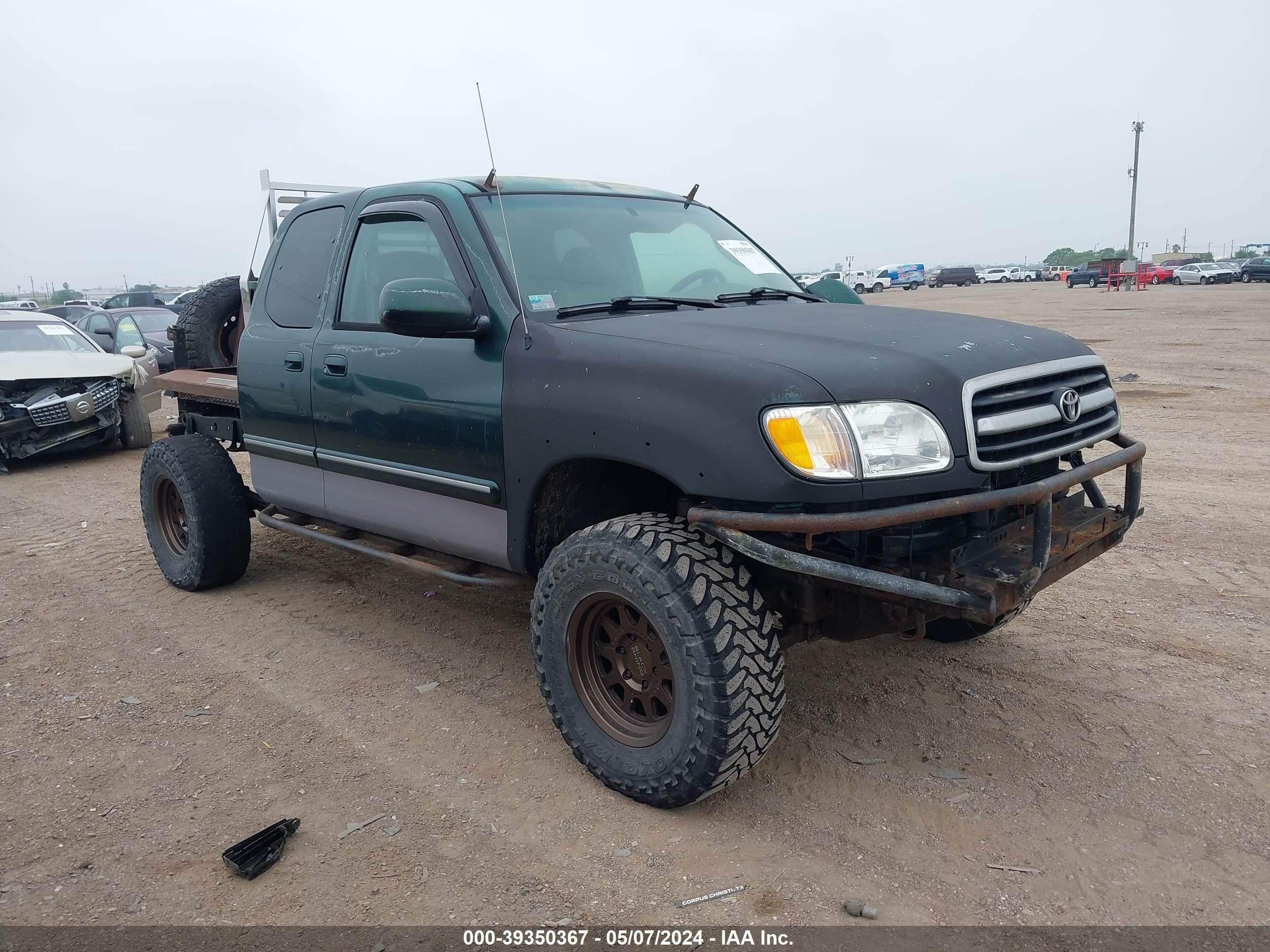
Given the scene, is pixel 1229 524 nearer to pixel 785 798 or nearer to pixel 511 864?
pixel 785 798

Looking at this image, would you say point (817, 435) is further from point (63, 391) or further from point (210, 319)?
point (63, 391)

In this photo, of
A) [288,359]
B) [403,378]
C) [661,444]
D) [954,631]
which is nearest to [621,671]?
[661,444]

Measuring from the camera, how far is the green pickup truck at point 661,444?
9.18 feet

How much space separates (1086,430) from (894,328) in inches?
29.5

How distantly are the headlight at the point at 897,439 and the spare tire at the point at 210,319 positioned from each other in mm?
4478

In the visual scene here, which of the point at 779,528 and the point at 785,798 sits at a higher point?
the point at 779,528

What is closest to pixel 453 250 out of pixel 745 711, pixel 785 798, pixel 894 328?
pixel 894 328

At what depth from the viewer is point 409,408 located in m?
3.78

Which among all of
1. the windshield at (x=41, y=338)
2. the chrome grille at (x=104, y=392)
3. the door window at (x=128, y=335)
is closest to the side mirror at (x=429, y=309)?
the chrome grille at (x=104, y=392)

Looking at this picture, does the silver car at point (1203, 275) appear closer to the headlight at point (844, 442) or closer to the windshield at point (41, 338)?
the windshield at point (41, 338)

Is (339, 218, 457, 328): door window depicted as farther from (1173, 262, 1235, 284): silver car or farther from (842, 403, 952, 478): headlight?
(1173, 262, 1235, 284): silver car

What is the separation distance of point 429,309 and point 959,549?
1914mm

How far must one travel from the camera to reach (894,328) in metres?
3.29

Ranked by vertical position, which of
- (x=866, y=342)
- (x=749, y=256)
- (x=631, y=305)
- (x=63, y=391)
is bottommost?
(x=63, y=391)
